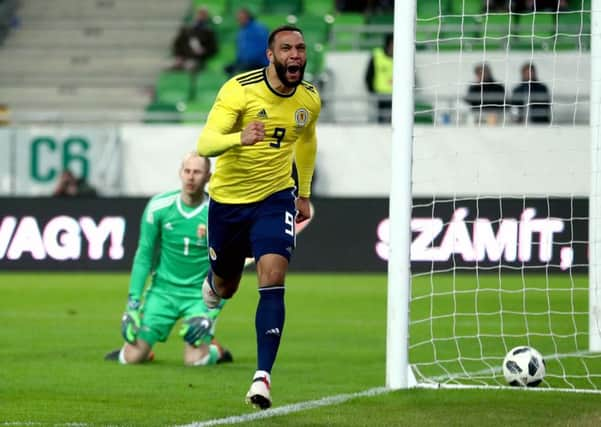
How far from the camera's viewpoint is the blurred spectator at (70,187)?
20188 millimetres

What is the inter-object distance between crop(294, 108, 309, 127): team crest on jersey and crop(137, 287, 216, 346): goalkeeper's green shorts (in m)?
2.72

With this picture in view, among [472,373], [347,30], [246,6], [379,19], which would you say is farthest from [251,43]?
[472,373]

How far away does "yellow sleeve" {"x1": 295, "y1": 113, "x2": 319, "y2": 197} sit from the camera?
7840mm

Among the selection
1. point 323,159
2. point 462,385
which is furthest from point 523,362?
point 323,159

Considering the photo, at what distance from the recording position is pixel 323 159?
20.7m

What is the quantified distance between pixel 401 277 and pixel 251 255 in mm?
979

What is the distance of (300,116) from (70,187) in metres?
13.2

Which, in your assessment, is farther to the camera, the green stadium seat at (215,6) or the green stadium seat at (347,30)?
the green stadium seat at (215,6)

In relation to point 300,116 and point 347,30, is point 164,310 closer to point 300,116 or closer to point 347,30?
point 300,116

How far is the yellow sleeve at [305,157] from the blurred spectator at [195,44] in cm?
1656

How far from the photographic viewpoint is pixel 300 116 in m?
7.51

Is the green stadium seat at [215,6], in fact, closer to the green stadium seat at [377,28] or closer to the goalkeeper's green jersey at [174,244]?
the green stadium seat at [377,28]

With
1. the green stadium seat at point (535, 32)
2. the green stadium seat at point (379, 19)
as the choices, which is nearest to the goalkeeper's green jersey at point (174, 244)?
the green stadium seat at point (535, 32)

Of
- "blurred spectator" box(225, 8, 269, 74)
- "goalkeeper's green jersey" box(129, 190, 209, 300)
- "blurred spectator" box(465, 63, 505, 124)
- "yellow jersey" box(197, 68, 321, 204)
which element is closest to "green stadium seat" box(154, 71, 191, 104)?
"blurred spectator" box(225, 8, 269, 74)
